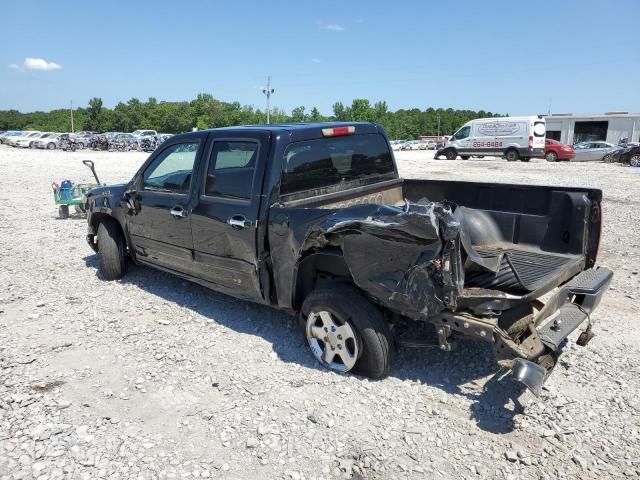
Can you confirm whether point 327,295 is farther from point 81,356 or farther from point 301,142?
Answer: point 81,356

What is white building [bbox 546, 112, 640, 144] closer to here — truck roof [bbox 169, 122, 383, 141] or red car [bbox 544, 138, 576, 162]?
red car [bbox 544, 138, 576, 162]

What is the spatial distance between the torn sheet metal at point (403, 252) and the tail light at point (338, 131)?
1237 millimetres

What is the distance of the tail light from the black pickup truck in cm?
2

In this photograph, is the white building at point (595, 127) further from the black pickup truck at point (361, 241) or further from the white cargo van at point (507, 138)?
the black pickup truck at point (361, 241)

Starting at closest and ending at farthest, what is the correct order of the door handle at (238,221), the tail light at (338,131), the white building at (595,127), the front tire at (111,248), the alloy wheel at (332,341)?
the alloy wheel at (332,341) < the door handle at (238,221) < the tail light at (338,131) < the front tire at (111,248) < the white building at (595,127)

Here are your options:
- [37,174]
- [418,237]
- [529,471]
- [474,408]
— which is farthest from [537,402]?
[37,174]

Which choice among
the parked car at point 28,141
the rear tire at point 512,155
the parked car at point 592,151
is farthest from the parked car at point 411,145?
the parked car at point 28,141

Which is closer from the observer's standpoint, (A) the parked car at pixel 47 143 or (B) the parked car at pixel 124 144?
(A) the parked car at pixel 47 143

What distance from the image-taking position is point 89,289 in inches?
228

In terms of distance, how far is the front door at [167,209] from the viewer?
4.75 metres

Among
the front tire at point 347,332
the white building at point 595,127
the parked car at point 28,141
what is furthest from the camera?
the white building at point 595,127

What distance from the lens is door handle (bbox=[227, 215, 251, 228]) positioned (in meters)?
4.07

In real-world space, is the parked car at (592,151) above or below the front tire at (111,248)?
above

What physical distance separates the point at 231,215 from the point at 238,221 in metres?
0.12
